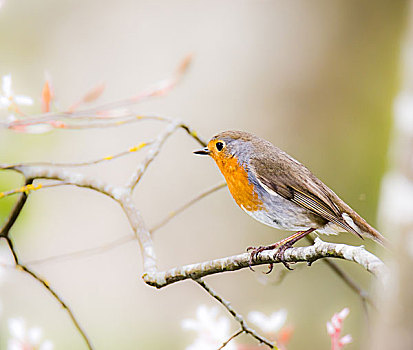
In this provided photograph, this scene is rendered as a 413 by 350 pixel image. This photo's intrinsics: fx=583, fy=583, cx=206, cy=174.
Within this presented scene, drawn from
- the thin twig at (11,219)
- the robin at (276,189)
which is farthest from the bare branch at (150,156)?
the thin twig at (11,219)

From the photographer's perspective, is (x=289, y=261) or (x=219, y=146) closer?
(x=289, y=261)

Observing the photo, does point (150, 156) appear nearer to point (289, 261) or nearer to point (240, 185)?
point (240, 185)

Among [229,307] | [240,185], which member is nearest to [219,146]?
[240,185]

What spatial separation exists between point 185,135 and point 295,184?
1.62m

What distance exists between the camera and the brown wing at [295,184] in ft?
2.94

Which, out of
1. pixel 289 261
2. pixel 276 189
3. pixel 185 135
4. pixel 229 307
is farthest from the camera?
pixel 185 135

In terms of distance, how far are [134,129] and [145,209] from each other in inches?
13.9

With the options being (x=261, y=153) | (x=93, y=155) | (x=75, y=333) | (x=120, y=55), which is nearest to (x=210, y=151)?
(x=261, y=153)

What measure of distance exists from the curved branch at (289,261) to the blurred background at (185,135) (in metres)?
1.27

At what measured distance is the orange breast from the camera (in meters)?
0.94

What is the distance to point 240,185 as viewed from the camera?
0.96 metres

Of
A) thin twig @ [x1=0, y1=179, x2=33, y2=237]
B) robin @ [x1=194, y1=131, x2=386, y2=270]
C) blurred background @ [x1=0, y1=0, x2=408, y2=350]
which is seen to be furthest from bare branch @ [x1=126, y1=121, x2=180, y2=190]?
blurred background @ [x1=0, y1=0, x2=408, y2=350]

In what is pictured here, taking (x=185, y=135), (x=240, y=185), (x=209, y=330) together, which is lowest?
(x=185, y=135)

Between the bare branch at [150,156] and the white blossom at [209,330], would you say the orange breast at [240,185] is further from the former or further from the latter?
the white blossom at [209,330]
